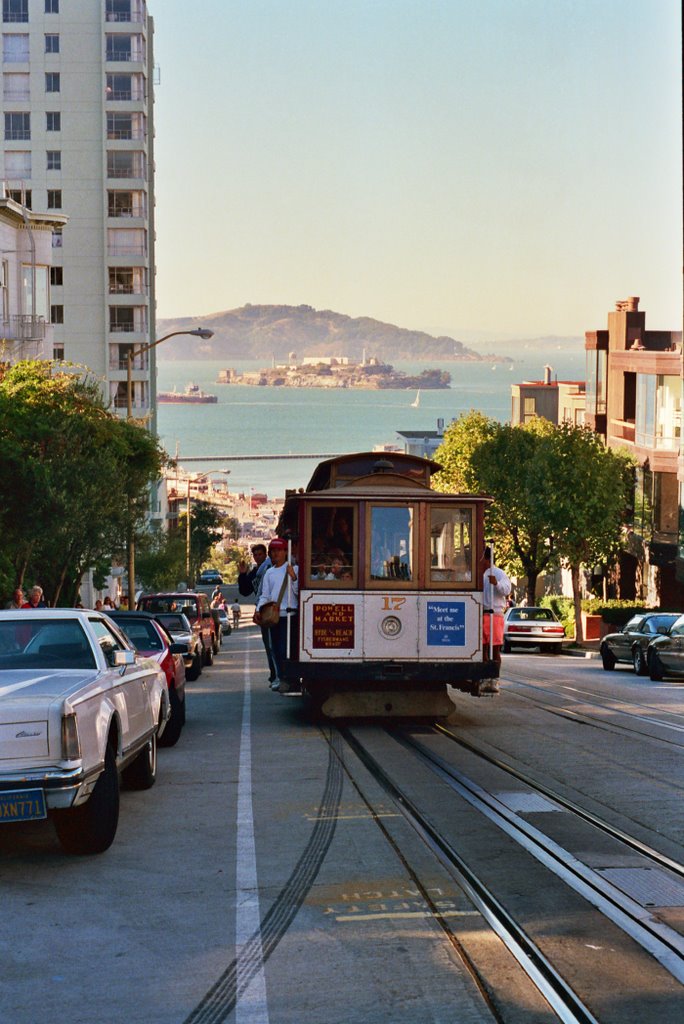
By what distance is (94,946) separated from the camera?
7770 mm

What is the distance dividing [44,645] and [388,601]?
6462 millimetres

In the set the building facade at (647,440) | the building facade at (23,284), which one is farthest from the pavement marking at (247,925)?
the building facade at (647,440)

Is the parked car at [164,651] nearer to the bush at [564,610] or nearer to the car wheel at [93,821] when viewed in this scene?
the car wheel at [93,821]

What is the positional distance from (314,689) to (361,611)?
1.29m

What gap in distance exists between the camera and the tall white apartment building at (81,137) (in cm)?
8875

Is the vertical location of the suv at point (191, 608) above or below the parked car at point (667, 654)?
above

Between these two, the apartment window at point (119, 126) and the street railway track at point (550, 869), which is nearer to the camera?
the street railway track at point (550, 869)

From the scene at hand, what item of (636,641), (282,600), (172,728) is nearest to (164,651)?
(172,728)

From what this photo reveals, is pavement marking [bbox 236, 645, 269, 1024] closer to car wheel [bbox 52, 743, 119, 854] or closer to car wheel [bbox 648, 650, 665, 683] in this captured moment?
car wheel [bbox 52, 743, 119, 854]

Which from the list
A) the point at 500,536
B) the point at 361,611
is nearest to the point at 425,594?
the point at 361,611

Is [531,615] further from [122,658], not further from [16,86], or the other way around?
[16,86]

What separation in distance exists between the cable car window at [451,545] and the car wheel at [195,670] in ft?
38.0

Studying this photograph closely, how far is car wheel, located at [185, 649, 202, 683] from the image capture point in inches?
1119

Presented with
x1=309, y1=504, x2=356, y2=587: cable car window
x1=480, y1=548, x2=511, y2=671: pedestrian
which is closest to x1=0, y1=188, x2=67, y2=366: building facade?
x1=309, y1=504, x2=356, y2=587: cable car window
